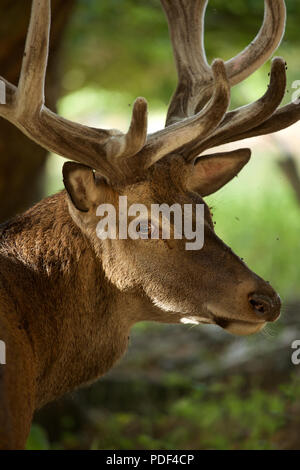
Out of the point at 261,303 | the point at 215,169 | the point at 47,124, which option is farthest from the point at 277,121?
the point at 47,124

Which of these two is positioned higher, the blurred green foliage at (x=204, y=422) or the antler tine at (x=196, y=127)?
the antler tine at (x=196, y=127)

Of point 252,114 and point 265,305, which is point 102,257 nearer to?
point 265,305

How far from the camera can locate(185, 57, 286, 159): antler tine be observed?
399 cm

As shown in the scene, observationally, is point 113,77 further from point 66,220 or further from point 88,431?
point 66,220

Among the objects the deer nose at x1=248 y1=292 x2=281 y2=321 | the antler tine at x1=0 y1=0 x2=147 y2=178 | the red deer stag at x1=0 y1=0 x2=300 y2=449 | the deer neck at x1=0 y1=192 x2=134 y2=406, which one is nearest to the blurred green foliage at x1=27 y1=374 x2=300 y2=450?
the deer neck at x1=0 y1=192 x2=134 y2=406

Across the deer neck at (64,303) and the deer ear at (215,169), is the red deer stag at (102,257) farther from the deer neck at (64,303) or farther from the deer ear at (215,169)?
the deer ear at (215,169)

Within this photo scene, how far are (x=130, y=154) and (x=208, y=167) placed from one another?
0.82m

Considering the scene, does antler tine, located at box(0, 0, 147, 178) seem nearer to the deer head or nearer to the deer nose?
the deer head

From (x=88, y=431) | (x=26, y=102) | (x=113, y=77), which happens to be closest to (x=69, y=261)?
(x=26, y=102)

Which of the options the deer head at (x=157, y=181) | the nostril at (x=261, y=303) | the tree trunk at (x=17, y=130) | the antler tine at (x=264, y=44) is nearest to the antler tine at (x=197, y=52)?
the antler tine at (x=264, y=44)

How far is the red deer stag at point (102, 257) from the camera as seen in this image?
376cm

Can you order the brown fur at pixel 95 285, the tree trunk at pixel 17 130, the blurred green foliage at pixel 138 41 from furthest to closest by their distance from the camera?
the blurred green foliage at pixel 138 41
the tree trunk at pixel 17 130
the brown fur at pixel 95 285

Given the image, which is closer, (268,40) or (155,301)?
(155,301)

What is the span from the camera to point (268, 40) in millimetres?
4527
